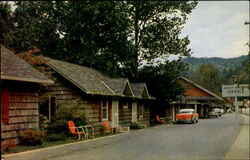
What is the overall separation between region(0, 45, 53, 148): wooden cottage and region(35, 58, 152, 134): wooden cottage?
14.5 ft

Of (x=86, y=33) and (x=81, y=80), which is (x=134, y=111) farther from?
(x=86, y=33)

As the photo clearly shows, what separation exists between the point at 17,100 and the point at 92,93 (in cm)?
780

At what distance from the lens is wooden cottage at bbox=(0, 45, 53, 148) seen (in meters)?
15.2

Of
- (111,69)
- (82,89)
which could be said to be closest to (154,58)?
(111,69)

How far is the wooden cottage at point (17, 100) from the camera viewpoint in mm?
15156

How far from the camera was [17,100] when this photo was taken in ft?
52.8

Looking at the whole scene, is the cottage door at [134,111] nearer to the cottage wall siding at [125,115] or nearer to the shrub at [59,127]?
the cottage wall siding at [125,115]

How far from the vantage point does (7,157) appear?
41.7 feet

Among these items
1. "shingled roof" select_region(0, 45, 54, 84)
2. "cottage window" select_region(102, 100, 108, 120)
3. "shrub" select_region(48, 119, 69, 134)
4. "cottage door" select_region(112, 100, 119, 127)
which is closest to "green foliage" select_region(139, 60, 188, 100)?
"cottage door" select_region(112, 100, 119, 127)

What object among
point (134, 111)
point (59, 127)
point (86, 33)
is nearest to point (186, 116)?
point (134, 111)

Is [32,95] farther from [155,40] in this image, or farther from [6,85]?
[155,40]

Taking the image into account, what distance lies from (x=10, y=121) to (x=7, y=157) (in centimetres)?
316

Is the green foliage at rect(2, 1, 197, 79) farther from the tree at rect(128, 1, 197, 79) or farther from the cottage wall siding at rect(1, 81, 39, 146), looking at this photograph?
the cottage wall siding at rect(1, 81, 39, 146)

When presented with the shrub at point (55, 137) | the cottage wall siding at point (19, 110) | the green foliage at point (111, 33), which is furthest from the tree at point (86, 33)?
the cottage wall siding at point (19, 110)
